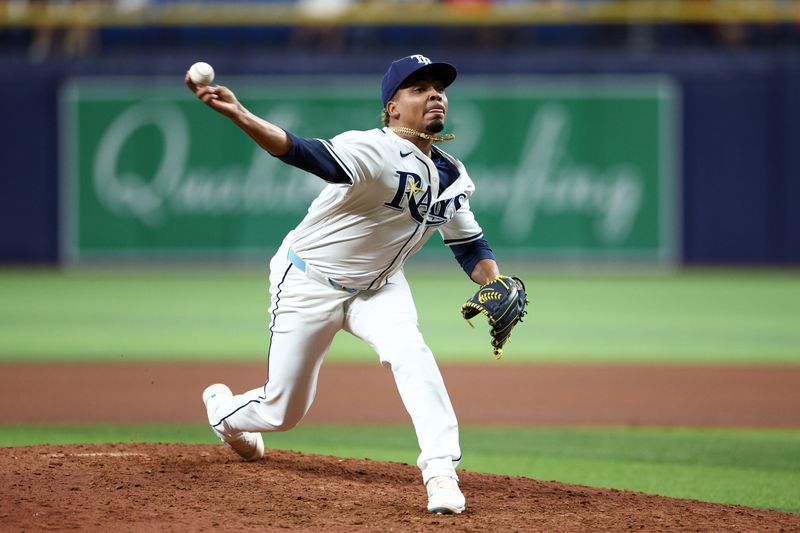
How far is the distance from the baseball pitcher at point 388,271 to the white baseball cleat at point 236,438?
0.16 meters

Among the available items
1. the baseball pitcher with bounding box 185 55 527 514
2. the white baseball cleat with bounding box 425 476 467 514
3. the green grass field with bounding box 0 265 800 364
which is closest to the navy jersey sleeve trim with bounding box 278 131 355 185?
the baseball pitcher with bounding box 185 55 527 514

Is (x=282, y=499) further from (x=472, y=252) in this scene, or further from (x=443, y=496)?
(x=472, y=252)

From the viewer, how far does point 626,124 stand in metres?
18.0

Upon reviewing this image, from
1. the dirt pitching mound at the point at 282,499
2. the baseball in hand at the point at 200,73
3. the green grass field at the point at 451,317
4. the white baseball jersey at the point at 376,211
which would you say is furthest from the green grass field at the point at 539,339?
the baseball in hand at the point at 200,73

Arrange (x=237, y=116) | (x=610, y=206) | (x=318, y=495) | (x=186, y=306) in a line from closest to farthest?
(x=237, y=116) < (x=318, y=495) < (x=186, y=306) < (x=610, y=206)

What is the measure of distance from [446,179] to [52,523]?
2005 mm

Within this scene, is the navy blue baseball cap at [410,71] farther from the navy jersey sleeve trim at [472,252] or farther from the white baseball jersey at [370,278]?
the navy jersey sleeve trim at [472,252]

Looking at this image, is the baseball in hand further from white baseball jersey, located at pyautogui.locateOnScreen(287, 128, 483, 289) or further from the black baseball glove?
the black baseball glove

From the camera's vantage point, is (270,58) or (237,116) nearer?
(237,116)

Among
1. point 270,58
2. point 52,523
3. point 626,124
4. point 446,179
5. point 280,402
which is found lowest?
point 52,523

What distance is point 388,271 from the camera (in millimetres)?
4824

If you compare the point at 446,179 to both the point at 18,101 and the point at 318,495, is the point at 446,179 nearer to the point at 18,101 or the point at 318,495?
the point at 318,495

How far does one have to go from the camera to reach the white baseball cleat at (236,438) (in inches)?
204

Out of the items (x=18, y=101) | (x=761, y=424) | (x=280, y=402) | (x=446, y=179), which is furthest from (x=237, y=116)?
(x=18, y=101)
